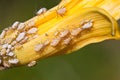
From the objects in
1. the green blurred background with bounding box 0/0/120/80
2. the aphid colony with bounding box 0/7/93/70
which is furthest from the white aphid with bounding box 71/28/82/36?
the green blurred background with bounding box 0/0/120/80

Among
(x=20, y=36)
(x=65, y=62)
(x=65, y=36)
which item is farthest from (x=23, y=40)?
(x=65, y=62)

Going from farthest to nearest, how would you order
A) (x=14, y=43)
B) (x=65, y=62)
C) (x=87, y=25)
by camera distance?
(x=65, y=62) → (x=14, y=43) → (x=87, y=25)

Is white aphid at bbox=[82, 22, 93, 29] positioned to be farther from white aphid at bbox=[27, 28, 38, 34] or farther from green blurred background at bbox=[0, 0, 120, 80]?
green blurred background at bbox=[0, 0, 120, 80]

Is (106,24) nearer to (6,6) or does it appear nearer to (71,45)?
(71,45)

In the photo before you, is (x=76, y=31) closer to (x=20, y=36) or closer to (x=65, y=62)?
(x=20, y=36)

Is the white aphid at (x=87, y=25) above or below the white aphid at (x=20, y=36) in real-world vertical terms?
below

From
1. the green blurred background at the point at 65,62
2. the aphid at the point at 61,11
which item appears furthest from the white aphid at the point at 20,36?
the green blurred background at the point at 65,62

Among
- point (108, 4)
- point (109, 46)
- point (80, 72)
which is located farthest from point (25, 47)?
point (109, 46)

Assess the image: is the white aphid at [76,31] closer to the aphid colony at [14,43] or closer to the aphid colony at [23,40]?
Result: the aphid colony at [23,40]
